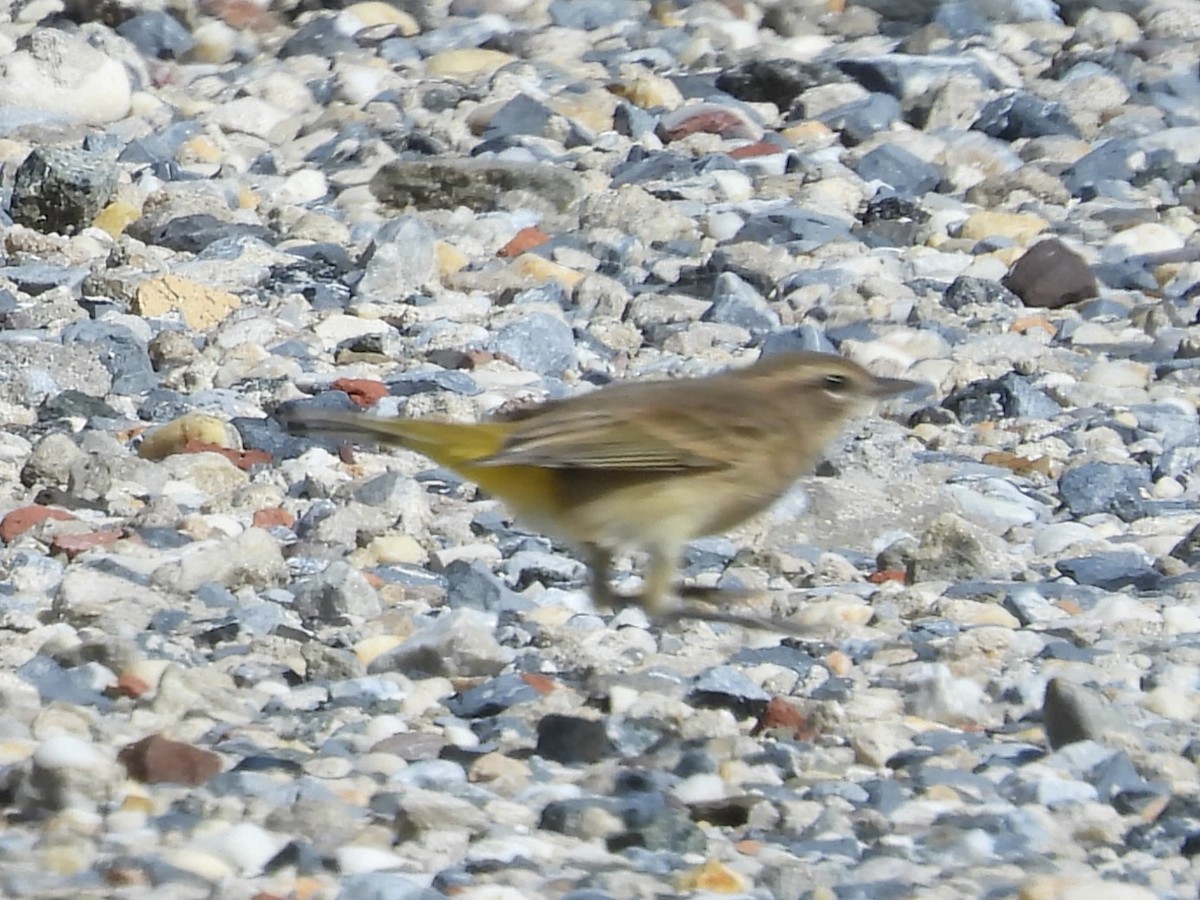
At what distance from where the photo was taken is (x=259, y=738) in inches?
197

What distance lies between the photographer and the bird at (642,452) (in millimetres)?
5301

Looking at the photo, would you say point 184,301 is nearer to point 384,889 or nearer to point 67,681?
point 67,681

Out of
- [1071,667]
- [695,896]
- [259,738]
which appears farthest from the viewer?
[1071,667]

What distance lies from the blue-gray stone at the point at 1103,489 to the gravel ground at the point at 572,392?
14 millimetres

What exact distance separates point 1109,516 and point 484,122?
4044mm

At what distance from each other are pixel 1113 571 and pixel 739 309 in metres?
2.32

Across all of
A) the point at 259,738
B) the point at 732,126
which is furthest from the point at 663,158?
the point at 259,738

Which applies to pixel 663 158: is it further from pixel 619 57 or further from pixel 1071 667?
pixel 1071 667

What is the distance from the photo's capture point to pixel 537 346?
800 centimetres

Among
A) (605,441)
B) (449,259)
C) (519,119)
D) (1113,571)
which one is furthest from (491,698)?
(519,119)

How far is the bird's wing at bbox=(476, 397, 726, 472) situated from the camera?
17.1 feet

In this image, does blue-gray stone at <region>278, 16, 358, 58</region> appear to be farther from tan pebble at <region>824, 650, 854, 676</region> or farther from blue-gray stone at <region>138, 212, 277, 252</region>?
tan pebble at <region>824, 650, 854, 676</region>

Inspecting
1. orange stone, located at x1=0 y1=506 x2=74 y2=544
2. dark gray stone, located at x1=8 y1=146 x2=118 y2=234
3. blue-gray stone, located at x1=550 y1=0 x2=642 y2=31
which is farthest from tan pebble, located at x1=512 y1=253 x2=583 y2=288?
blue-gray stone, located at x1=550 y1=0 x2=642 y2=31

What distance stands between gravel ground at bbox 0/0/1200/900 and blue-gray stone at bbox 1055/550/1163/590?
0.04 feet
